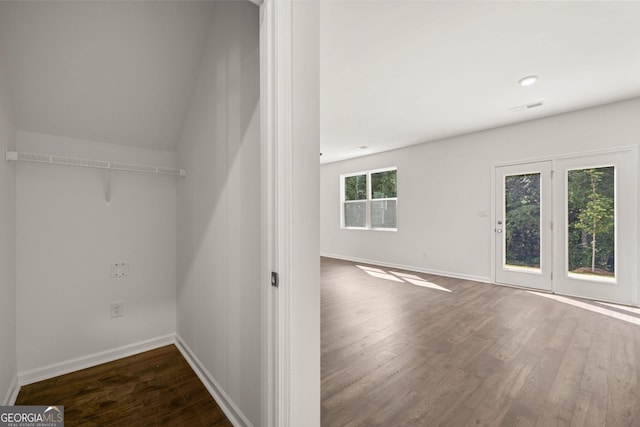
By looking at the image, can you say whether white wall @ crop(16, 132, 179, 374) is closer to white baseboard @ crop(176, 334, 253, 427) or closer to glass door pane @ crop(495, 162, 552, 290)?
white baseboard @ crop(176, 334, 253, 427)

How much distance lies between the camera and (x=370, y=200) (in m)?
7.03

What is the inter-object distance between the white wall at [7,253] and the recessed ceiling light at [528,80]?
445cm

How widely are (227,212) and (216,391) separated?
1168mm

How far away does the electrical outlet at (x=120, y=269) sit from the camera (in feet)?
7.31

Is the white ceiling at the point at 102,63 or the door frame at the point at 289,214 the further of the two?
the white ceiling at the point at 102,63

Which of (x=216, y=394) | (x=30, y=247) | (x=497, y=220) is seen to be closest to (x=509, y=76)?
(x=497, y=220)

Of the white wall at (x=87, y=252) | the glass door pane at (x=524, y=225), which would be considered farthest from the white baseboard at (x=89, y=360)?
the glass door pane at (x=524, y=225)

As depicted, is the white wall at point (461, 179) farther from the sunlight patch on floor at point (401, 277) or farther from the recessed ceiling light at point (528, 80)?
the recessed ceiling light at point (528, 80)

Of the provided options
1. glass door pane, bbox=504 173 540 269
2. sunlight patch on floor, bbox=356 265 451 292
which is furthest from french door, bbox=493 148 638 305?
sunlight patch on floor, bbox=356 265 451 292

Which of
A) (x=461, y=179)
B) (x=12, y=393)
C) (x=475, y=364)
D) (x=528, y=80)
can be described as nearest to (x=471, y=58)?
(x=528, y=80)

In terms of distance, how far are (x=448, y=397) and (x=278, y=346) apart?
56.9 inches

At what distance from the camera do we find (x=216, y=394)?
5.72 feet

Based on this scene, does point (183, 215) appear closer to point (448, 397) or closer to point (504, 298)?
point (448, 397)

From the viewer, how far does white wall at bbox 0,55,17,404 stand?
1.54m
